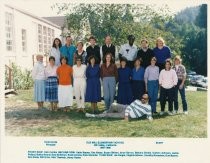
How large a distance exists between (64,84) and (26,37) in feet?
11.7

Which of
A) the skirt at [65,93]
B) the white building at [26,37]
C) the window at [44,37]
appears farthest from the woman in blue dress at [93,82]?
the window at [44,37]

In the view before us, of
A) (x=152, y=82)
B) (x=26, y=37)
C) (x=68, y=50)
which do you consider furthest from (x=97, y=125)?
(x=26, y=37)

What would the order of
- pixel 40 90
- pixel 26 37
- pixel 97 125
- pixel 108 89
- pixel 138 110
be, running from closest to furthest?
pixel 97 125
pixel 138 110
pixel 108 89
pixel 40 90
pixel 26 37

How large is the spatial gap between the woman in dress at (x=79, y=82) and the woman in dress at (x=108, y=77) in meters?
0.34

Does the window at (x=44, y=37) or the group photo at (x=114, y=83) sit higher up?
the window at (x=44, y=37)

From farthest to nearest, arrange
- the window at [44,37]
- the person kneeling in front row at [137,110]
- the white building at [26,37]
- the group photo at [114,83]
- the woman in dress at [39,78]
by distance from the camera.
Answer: the window at [44,37] → the white building at [26,37] → the woman in dress at [39,78] → the person kneeling in front row at [137,110] → the group photo at [114,83]

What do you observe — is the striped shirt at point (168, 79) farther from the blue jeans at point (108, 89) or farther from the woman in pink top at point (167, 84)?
the blue jeans at point (108, 89)

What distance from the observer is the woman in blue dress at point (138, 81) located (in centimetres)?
669

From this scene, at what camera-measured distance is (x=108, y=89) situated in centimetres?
671

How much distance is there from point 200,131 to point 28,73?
4496 mm

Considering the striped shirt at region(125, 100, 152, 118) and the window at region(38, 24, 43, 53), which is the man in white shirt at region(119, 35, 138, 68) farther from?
the window at region(38, 24, 43, 53)

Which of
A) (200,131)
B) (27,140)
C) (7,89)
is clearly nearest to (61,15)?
(7,89)

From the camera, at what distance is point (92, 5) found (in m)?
6.37

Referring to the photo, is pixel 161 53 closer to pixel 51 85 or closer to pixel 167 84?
pixel 167 84
